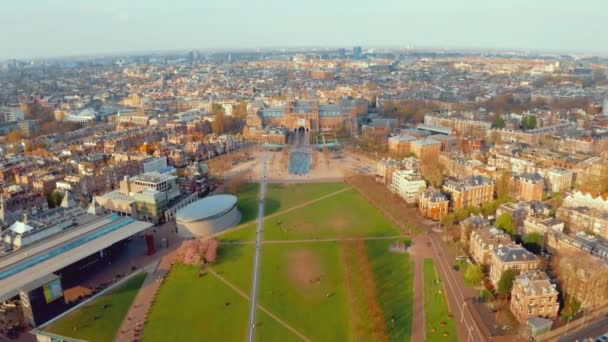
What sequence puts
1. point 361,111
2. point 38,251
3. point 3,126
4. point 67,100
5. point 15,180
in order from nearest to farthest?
point 38,251 → point 15,180 → point 3,126 → point 361,111 → point 67,100

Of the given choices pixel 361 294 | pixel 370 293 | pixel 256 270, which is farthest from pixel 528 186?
pixel 256 270

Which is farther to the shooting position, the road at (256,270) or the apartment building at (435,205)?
the apartment building at (435,205)

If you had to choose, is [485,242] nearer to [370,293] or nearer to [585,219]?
[370,293]

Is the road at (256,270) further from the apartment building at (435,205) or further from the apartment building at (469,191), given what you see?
the apartment building at (469,191)

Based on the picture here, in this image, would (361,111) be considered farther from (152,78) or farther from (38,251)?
(152,78)

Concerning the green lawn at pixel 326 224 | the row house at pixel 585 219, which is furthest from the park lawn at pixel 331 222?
the row house at pixel 585 219

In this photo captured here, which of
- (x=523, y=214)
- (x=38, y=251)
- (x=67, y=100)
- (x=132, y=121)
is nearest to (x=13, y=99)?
(x=67, y=100)

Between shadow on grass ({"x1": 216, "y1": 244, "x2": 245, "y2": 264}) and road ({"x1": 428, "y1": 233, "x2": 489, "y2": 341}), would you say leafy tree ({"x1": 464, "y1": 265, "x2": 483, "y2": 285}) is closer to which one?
road ({"x1": 428, "y1": 233, "x2": 489, "y2": 341})
